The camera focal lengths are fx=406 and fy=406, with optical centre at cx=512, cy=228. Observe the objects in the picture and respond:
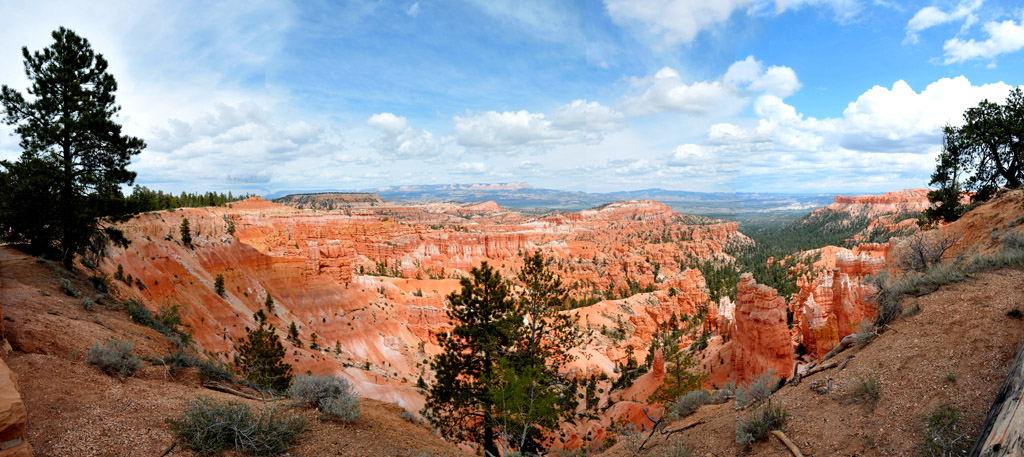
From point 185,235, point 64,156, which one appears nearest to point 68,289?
point 64,156

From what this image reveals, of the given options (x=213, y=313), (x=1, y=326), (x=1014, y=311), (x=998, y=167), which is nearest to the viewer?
(x=1014, y=311)

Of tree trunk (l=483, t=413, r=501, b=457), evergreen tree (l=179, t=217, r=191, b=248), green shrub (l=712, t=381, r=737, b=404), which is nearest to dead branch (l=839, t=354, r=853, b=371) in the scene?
green shrub (l=712, t=381, r=737, b=404)

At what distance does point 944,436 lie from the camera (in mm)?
4363

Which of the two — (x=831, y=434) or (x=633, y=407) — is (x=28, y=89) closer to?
(x=831, y=434)

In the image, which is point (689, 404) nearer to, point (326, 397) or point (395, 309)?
point (326, 397)

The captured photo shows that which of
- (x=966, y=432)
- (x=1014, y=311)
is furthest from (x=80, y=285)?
(x=1014, y=311)

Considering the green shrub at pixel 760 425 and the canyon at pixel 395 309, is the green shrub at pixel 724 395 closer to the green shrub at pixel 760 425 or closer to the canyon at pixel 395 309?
the canyon at pixel 395 309

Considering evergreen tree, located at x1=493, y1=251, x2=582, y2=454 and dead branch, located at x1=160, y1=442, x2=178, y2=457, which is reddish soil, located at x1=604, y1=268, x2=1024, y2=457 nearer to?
evergreen tree, located at x1=493, y1=251, x2=582, y2=454

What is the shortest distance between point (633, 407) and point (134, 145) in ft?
92.0

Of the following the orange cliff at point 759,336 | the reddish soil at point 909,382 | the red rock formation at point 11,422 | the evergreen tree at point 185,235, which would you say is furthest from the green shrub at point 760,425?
the evergreen tree at point 185,235

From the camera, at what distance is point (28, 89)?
13930mm

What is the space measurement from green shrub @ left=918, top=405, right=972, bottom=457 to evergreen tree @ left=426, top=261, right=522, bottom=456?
9.95m

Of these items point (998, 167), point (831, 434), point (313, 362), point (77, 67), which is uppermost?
point (77, 67)

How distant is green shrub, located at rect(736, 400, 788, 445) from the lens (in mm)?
5988
